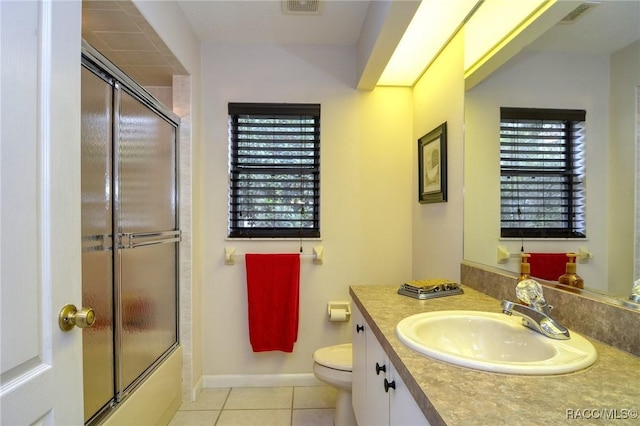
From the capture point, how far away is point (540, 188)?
119cm

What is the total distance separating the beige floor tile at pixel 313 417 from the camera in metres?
1.84

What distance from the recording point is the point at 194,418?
187cm

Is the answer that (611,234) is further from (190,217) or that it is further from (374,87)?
(190,217)

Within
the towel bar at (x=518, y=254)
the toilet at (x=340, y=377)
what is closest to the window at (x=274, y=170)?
the toilet at (x=340, y=377)

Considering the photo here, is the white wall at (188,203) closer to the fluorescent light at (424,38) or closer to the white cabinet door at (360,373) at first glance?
the white cabinet door at (360,373)

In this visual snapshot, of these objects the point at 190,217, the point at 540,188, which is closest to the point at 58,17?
the point at 190,217

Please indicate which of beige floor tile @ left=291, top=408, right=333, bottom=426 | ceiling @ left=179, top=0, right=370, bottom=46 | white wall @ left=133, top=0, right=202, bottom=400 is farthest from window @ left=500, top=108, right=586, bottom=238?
white wall @ left=133, top=0, right=202, bottom=400

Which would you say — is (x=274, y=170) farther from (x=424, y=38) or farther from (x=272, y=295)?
(x=424, y=38)

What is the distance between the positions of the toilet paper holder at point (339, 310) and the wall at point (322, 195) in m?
0.04

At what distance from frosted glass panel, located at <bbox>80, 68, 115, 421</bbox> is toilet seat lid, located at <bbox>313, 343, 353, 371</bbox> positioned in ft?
3.32

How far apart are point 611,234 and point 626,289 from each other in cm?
16

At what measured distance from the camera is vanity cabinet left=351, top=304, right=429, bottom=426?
781 mm

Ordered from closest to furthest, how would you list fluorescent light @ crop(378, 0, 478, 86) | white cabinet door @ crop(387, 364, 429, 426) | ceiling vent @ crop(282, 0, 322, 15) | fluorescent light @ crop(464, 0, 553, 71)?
1. white cabinet door @ crop(387, 364, 429, 426)
2. fluorescent light @ crop(464, 0, 553, 71)
3. fluorescent light @ crop(378, 0, 478, 86)
4. ceiling vent @ crop(282, 0, 322, 15)

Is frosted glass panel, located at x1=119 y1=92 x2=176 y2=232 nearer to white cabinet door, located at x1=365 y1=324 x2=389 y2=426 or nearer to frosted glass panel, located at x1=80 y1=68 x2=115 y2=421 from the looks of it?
frosted glass panel, located at x1=80 y1=68 x2=115 y2=421
